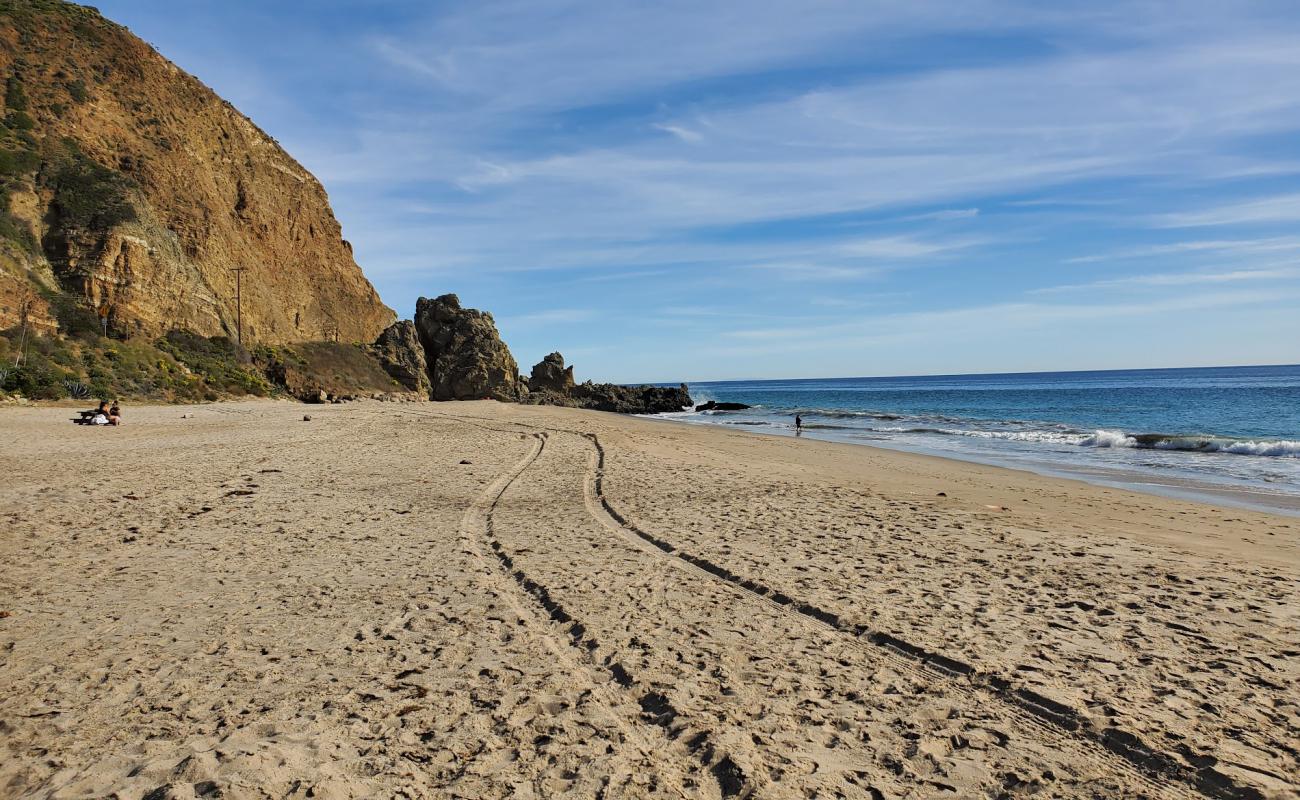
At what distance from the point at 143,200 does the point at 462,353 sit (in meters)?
28.0

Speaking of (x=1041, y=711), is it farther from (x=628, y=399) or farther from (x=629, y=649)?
(x=628, y=399)

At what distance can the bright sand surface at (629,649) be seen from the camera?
3514mm

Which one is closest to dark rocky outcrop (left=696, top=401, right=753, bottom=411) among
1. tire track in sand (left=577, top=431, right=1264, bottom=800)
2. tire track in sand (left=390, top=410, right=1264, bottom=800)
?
tire track in sand (left=390, top=410, right=1264, bottom=800)

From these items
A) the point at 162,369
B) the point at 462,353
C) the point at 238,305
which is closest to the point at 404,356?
the point at 462,353

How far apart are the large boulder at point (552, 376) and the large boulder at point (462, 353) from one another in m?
5.32

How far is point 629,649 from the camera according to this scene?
5.03 m

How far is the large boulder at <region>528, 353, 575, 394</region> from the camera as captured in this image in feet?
229

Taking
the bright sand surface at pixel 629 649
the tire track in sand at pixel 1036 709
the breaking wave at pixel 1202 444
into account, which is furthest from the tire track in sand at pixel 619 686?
the breaking wave at pixel 1202 444

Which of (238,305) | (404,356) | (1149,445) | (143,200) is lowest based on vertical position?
(1149,445)

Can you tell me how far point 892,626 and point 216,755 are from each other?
454cm

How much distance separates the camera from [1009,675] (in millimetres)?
4574

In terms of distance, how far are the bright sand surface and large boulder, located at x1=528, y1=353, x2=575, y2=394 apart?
59.0 meters

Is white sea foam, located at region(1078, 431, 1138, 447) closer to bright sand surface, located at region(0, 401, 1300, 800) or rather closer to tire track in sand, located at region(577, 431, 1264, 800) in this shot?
bright sand surface, located at region(0, 401, 1300, 800)

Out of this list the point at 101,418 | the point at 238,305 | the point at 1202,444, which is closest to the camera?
the point at 101,418
